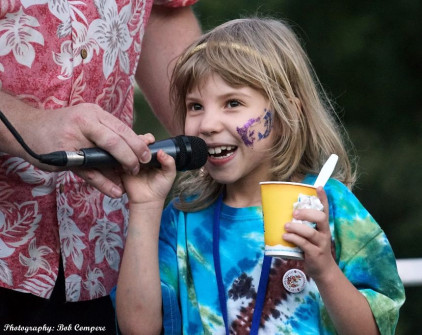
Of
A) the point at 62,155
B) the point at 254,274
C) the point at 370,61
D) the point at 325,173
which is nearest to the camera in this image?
the point at 62,155

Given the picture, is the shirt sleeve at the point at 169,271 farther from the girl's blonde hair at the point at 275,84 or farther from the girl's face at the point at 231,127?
the girl's face at the point at 231,127

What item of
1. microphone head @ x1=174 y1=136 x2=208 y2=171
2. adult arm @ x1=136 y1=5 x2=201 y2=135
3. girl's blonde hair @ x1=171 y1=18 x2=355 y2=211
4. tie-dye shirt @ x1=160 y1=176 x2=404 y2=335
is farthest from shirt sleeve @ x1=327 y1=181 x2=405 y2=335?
adult arm @ x1=136 y1=5 x2=201 y2=135

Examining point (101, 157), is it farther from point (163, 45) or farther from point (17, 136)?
point (163, 45)

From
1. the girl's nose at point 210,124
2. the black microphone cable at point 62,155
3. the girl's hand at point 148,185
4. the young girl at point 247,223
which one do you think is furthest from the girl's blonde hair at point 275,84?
the black microphone cable at point 62,155

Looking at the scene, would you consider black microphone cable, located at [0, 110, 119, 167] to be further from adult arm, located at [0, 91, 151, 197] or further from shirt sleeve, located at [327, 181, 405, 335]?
shirt sleeve, located at [327, 181, 405, 335]

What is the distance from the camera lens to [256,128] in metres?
2.88

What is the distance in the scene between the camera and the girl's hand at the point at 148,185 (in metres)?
2.79

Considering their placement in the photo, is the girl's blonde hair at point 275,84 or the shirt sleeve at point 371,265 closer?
the shirt sleeve at point 371,265

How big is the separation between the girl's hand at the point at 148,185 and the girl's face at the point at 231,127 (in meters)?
0.15

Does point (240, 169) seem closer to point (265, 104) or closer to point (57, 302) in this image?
point (265, 104)

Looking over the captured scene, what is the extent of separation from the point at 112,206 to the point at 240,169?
45cm

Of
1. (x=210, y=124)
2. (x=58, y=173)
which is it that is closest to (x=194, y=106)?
(x=210, y=124)

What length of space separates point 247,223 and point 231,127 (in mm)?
288

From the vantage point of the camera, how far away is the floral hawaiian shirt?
279 centimetres
